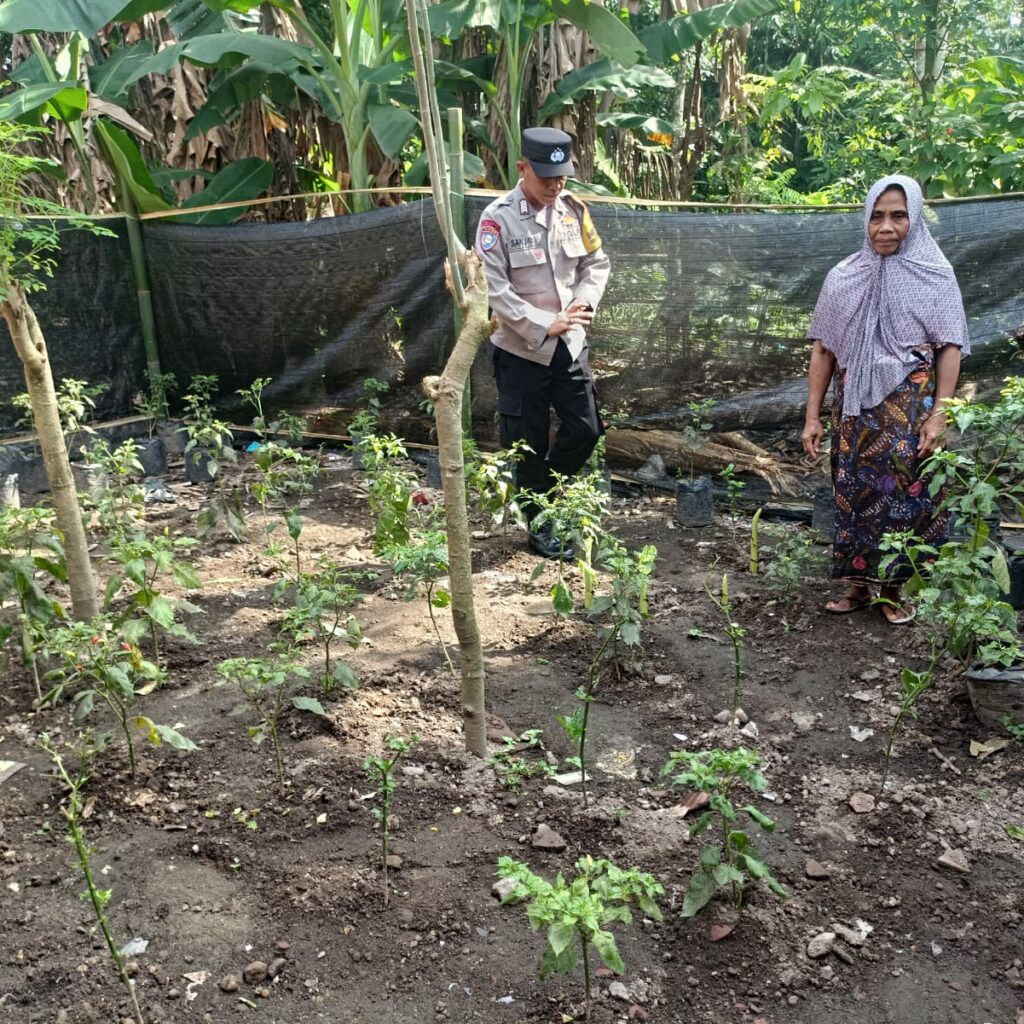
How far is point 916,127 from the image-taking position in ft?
22.0

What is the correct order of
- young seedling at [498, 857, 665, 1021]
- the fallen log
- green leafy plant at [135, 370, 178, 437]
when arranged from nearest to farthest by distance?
young seedling at [498, 857, 665, 1021] → the fallen log → green leafy plant at [135, 370, 178, 437]

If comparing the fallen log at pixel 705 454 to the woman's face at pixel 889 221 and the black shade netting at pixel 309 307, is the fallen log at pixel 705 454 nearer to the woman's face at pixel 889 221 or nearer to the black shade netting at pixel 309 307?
the black shade netting at pixel 309 307

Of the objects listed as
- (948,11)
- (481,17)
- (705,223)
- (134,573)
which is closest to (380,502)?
(134,573)

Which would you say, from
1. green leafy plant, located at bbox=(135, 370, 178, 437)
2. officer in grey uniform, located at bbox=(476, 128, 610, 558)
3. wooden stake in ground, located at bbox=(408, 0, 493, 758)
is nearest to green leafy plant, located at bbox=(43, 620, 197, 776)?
wooden stake in ground, located at bbox=(408, 0, 493, 758)

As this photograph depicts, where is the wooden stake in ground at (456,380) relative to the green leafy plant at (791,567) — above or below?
above

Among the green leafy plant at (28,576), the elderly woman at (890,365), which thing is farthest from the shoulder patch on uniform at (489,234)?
the green leafy plant at (28,576)

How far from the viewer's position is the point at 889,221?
3.72 m

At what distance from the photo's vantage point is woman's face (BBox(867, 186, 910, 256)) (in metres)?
3.69

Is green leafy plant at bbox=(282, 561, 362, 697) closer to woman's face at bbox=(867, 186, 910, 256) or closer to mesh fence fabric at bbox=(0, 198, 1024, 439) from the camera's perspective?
woman's face at bbox=(867, 186, 910, 256)

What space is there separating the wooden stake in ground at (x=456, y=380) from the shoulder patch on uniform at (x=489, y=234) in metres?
1.86

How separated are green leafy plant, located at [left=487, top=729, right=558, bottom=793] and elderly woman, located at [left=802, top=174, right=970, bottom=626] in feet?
4.58

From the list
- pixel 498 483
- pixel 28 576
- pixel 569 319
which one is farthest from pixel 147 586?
pixel 569 319

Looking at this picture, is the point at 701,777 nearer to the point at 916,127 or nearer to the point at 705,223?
the point at 705,223

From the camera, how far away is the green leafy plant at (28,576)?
3168 millimetres
